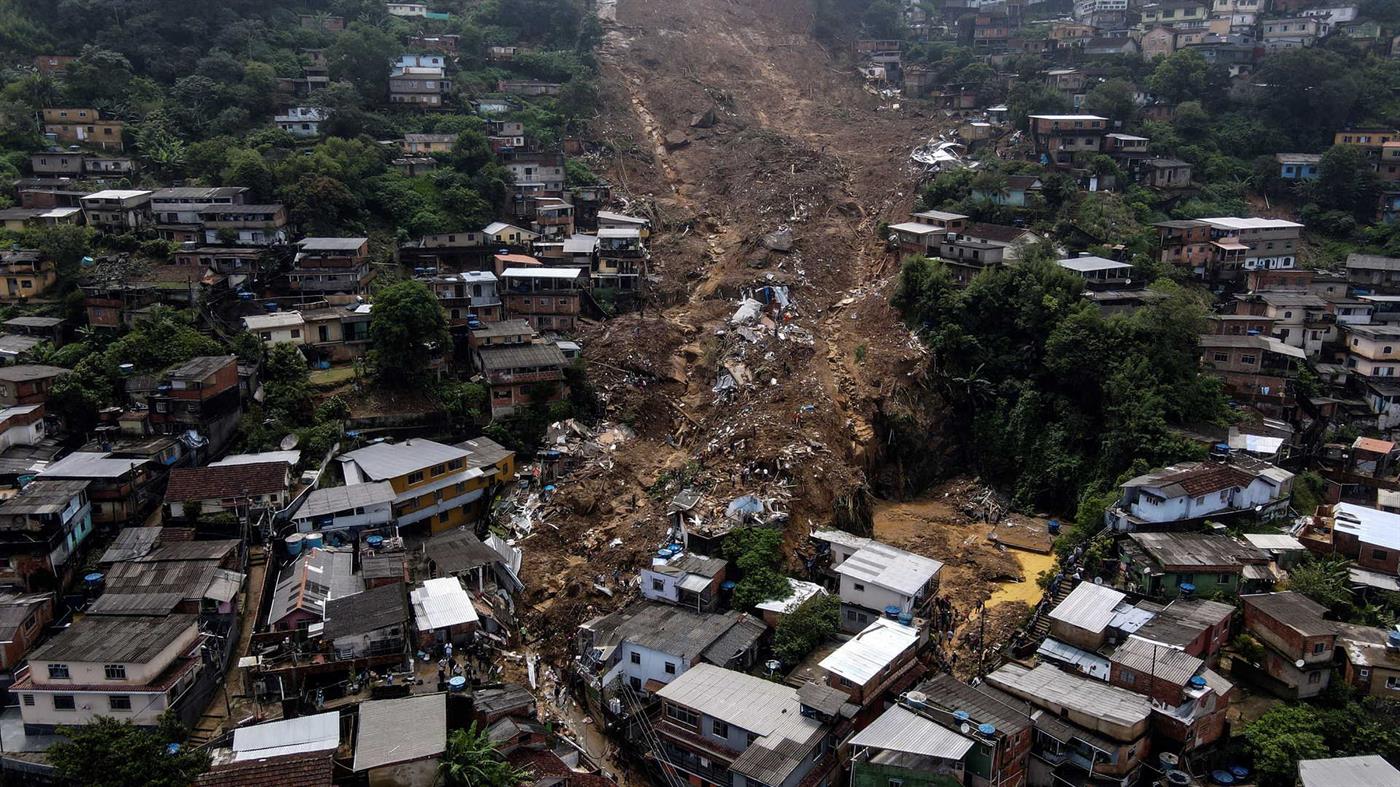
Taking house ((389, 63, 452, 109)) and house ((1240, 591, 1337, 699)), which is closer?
house ((1240, 591, 1337, 699))

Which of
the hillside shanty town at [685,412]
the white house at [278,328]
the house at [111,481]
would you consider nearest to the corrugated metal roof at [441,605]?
the hillside shanty town at [685,412]

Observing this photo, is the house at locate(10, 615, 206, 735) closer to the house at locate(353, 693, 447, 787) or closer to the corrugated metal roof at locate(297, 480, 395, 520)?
the house at locate(353, 693, 447, 787)

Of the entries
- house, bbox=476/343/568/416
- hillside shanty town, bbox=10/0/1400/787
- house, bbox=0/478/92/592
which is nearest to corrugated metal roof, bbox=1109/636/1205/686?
hillside shanty town, bbox=10/0/1400/787

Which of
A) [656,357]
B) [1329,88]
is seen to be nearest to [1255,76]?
[1329,88]

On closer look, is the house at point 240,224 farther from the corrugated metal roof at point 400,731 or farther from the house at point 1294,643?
the house at point 1294,643

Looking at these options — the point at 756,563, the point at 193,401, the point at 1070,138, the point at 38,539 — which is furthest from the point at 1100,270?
the point at 38,539

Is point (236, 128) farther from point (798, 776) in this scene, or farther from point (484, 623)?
point (798, 776)

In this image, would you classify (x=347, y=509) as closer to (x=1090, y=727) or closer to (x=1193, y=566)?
(x=1090, y=727)
